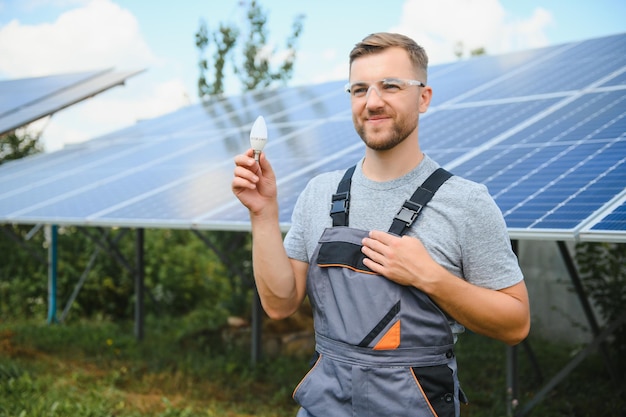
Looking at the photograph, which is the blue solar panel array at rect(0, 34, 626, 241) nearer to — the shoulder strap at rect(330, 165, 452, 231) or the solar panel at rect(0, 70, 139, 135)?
the solar panel at rect(0, 70, 139, 135)

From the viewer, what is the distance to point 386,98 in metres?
2.19

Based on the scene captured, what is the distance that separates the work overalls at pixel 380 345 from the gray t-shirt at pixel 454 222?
0.17 ft

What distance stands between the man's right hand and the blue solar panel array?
187 cm

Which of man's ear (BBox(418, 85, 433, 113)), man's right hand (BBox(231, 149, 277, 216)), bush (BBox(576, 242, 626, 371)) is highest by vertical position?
man's ear (BBox(418, 85, 433, 113))

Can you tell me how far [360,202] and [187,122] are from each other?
8.71 metres

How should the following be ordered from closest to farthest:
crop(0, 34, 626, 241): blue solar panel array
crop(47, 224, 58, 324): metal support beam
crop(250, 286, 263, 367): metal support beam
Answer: crop(0, 34, 626, 241): blue solar panel array → crop(250, 286, 263, 367): metal support beam → crop(47, 224, 58, 324): metal support beam

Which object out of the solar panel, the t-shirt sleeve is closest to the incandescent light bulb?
the t-shirt sleeve

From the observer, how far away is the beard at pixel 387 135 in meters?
2.21

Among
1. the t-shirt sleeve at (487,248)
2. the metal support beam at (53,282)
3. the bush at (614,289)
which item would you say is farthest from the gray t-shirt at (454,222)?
the metal support beam at (53,282)

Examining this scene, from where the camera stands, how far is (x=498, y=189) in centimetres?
451

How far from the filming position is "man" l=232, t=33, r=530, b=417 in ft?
6.93

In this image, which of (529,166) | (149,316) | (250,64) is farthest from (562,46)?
(250,64)

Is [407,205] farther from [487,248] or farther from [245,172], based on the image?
[245,172]

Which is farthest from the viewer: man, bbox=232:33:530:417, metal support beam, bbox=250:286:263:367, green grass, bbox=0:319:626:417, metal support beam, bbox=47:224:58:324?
metal support beam, bbox=47:224:58:324
